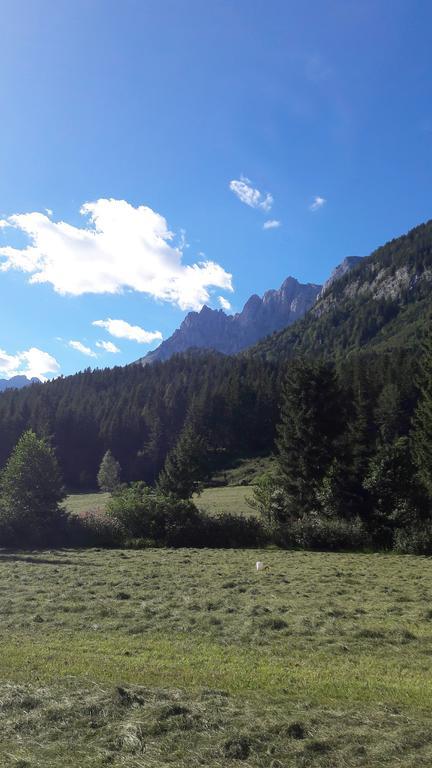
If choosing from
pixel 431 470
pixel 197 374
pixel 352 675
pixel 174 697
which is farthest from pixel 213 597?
pixel 197 374

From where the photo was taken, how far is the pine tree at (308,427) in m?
42.2

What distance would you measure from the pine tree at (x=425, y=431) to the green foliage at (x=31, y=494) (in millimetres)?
28066

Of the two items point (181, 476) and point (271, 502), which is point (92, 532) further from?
point (181, 476)

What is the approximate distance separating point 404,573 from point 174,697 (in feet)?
56.9

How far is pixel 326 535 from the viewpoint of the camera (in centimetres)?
3369

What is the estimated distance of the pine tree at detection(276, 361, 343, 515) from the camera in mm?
42188

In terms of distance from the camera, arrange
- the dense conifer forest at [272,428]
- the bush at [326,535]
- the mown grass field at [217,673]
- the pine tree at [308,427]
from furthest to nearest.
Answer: the pine tree at [308,427]
the dense conifer forest at [272,428]
the bush at [326,535]
the mown grass field at [217,673]

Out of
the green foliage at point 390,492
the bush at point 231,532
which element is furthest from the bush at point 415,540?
the bush at point 231,532

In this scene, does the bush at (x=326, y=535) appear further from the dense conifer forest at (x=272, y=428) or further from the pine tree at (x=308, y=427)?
the pine tree at (x=308, y=427)

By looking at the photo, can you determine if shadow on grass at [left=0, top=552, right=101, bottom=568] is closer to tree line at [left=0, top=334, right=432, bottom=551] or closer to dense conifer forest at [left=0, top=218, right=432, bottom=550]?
tree line at [left=0, top=334, right=432, bottom=551]

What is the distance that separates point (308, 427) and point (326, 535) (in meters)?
11.6

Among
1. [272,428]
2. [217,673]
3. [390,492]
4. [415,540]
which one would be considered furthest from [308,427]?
[272,428]

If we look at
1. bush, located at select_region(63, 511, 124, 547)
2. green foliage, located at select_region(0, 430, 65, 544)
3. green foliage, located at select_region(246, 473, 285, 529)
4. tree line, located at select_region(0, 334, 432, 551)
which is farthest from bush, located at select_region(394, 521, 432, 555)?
green foliage, located at select_region(0, 430, 65, 544)

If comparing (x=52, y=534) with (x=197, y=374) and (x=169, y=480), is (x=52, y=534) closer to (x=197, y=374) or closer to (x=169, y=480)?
(x=169, y=480)
